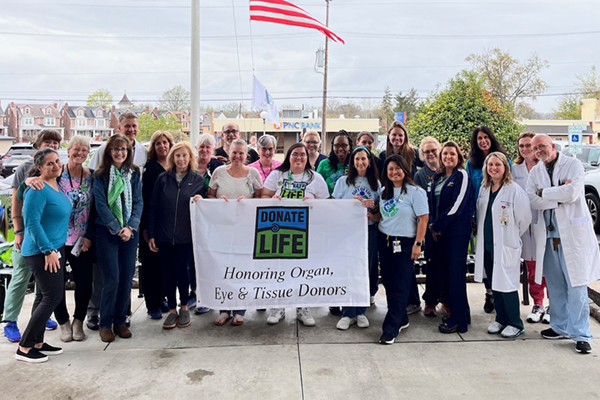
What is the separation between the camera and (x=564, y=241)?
4.68 meters

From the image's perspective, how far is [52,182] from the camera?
4418 millimetres

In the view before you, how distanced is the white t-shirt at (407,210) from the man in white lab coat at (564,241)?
1.06m

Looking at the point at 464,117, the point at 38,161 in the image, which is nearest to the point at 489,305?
the point at 38,161

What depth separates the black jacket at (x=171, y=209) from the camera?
5.12 m

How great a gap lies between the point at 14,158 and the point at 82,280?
65.3 feet

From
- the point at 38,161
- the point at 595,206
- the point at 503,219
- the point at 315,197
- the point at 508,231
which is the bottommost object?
the point at 595,206

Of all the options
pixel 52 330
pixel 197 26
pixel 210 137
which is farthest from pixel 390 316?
pixel 197 26

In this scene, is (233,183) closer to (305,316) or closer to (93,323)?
(305,316)

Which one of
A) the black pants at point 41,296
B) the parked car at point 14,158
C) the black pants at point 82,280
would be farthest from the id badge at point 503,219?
the parked car at point 14,158

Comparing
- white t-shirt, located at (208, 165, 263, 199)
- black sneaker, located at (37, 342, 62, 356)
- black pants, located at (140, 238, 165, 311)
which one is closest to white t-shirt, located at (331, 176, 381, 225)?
white t-shirt, located at (208, 165, 263, 199)

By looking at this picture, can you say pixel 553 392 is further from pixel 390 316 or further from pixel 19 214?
pixel 19 214

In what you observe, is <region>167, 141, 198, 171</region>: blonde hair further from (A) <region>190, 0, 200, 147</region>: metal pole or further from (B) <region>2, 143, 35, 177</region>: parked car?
→ (B) <region>2, 143, 35, 177</region>: parked car

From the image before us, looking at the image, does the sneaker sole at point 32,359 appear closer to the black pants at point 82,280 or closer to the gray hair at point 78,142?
the black pants at point 82,280

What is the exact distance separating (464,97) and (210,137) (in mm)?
9680
